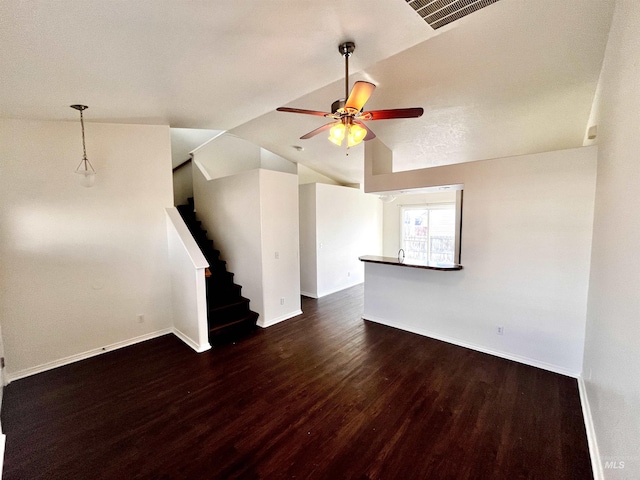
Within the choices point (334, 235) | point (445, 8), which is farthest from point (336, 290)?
point (445, 8)

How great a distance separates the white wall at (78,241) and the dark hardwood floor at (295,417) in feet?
1.32

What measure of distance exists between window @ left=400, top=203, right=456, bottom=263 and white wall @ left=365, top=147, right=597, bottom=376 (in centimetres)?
335

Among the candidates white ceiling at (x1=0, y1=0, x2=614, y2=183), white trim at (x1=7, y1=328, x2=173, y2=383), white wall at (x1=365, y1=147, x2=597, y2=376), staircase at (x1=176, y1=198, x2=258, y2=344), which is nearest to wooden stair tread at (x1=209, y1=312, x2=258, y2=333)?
staircase at (x1=176, y1=198, x2=258, y2=344)

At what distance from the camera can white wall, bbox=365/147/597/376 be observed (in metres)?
2.60

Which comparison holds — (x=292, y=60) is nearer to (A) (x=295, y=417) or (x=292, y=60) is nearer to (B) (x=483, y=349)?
(A) (x=295, y=417)

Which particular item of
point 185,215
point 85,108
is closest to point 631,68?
point 85,108

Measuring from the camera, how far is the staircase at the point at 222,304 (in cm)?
360

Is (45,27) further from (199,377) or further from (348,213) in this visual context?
(348,213)

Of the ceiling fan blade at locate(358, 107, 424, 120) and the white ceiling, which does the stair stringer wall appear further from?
the ceiling fan blade at locate(358, 107, 424, 120)

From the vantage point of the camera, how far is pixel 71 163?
2.95 metres

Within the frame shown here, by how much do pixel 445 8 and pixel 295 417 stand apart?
3136 mm

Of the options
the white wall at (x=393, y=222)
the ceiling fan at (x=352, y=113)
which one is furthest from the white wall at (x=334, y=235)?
the ceiling fan at (x=352, y=113)

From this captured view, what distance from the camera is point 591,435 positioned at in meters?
1.89

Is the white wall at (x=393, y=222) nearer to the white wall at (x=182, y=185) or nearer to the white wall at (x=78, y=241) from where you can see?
the white wall at (x=182, y=185)
